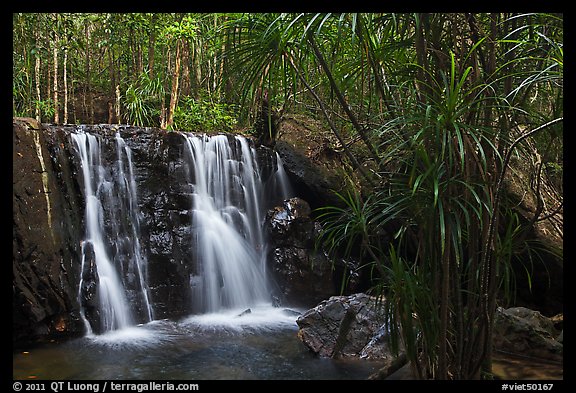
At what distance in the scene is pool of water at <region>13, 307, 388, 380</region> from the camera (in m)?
3.61

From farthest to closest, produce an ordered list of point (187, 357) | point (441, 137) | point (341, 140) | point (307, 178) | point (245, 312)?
1. point (307, 178)
2. point (245, 312)
3. point (187, 357)
4. point (341, 140)
5. point (441, 137)

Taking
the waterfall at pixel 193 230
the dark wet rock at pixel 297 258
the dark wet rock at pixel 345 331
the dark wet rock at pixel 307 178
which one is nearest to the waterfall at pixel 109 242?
the waterfall at pixel 193 230

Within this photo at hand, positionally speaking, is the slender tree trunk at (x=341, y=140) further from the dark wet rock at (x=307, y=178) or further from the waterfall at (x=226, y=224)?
the dark wet rock at (x=307, y=178)

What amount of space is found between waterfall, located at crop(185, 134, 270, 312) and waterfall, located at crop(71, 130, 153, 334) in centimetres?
79

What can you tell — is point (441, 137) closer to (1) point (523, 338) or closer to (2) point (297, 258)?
(1) point (523, 338)

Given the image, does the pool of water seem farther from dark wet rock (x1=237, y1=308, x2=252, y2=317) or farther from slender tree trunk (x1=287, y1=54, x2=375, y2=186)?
slender tree trunk (x1=287, y1=54, x2=375, y2=186)

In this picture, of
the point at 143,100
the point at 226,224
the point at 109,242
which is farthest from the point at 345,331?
the point at 143,100

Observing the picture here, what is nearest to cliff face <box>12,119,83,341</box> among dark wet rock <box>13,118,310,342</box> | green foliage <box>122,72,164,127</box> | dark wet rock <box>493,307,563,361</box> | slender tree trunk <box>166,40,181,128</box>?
dark wet rock <box>13,118,310,342</box>

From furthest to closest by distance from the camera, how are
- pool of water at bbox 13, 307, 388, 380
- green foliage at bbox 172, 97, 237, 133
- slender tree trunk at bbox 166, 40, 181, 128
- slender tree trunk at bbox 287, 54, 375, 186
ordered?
green foliage at bbox 172, 97, 237, 133, slender tree trunk at bbox 166, 40, 181, 128, pool of water at bbox 13, 307, 388, 380, slender tree trunk at bbox 287, 54, 375, 186

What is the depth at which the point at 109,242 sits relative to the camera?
5359 mm

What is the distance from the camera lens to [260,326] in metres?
5.06

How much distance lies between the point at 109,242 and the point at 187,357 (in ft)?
6.62
